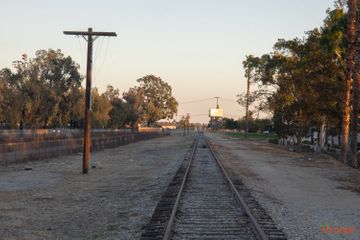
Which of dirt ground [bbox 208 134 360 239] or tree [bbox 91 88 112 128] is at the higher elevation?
tree [bbox 91 88 112 128]

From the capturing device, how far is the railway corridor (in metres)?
10.1

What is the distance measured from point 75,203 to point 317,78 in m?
31.3

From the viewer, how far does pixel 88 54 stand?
80.1 ft

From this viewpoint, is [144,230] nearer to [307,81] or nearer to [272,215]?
[272,215]

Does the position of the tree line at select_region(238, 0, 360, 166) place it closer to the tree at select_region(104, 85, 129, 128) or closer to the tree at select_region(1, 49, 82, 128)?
the tree at select_region(1, 49, 82, 128)

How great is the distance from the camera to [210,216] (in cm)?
1202

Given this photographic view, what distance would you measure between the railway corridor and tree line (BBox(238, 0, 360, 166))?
18.8m

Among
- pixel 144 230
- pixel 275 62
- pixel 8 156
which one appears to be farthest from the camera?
pixel 275 62

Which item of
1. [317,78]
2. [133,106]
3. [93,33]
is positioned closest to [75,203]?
[93,33]

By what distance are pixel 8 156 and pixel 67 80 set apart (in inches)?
2693

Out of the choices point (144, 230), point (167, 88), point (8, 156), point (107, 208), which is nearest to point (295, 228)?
point (144, 230)

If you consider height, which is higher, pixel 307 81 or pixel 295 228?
pixel 307 81

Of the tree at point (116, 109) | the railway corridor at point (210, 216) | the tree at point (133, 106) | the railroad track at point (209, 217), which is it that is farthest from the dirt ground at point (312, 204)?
the tree at point (133, 106)

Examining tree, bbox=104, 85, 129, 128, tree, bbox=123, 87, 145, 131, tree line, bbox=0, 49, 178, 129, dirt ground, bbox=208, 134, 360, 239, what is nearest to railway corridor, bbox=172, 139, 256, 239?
dirt ground, bbox=208, 134, 360, 239
